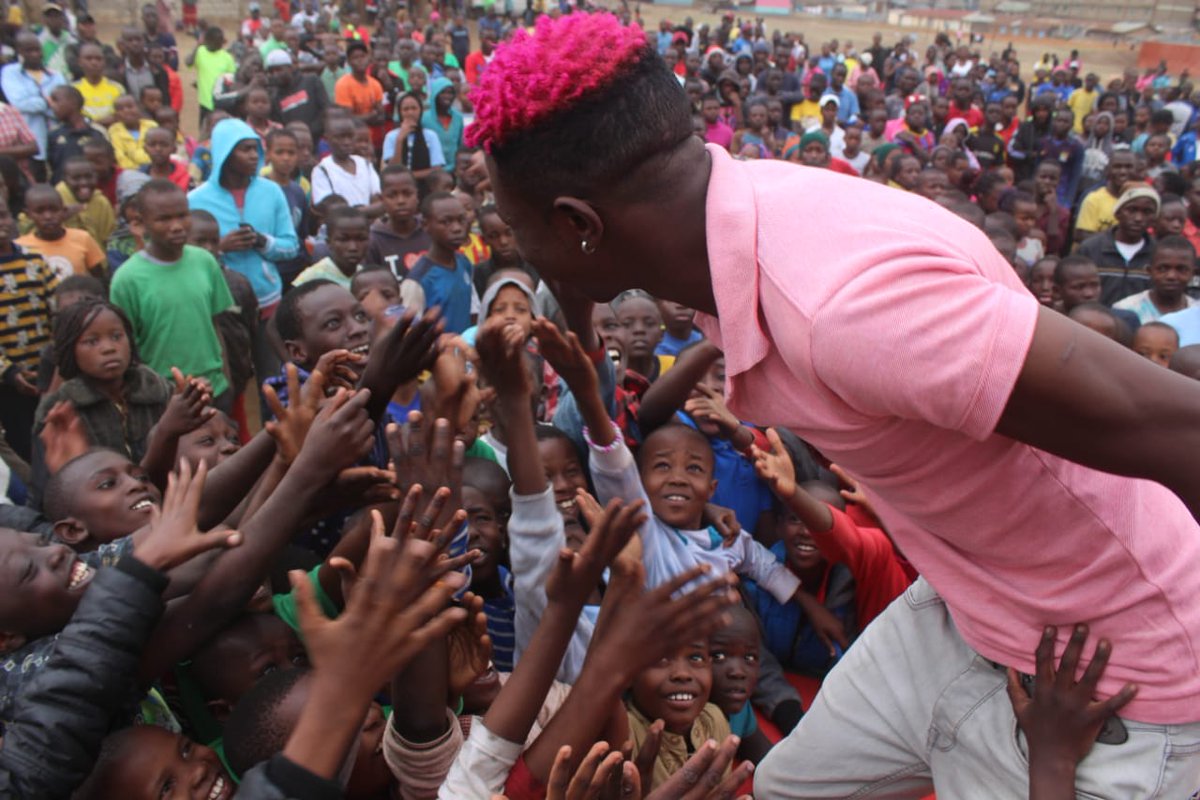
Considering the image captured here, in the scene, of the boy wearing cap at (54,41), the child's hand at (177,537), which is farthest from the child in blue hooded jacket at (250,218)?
the boy wearing cap at (54,41)

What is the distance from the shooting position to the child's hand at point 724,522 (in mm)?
2938

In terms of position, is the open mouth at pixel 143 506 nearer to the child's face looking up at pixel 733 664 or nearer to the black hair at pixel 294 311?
the black hair at pixel 294 311

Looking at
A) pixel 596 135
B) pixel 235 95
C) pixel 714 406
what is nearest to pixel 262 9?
pixel 235 95

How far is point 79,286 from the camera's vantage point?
4059 mm

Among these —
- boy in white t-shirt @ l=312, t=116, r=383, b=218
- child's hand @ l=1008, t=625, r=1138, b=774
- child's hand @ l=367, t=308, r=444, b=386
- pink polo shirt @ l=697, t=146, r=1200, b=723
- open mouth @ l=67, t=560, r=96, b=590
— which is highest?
pink polo shirt @ l=697, t=146, r=1200, b=723

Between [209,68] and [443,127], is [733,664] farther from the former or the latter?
[209,68]

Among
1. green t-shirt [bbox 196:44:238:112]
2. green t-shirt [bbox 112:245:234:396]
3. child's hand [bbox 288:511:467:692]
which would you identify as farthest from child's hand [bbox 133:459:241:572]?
green t-shirt [bbox 196:44:238:112]

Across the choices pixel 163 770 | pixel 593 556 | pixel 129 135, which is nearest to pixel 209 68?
pixel 129 135

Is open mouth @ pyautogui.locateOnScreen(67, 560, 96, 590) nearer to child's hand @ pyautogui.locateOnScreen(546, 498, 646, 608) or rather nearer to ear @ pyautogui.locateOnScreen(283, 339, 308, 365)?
child's hand @ pyautogui.locateOnScreen(546, 498, 646, 608)

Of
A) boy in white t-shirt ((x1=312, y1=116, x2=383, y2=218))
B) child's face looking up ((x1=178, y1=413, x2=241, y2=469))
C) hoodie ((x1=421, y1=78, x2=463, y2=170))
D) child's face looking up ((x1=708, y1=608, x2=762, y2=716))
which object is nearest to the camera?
child's face looking up ((x1=708, y1=608, x2=762, y2=716))

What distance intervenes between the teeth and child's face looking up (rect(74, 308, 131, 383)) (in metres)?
1.66

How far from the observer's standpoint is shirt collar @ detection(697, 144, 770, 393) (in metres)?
1.16

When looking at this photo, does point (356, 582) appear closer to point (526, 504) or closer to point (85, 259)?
point (526, 504)

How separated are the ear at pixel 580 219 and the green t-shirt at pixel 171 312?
11.0ft
